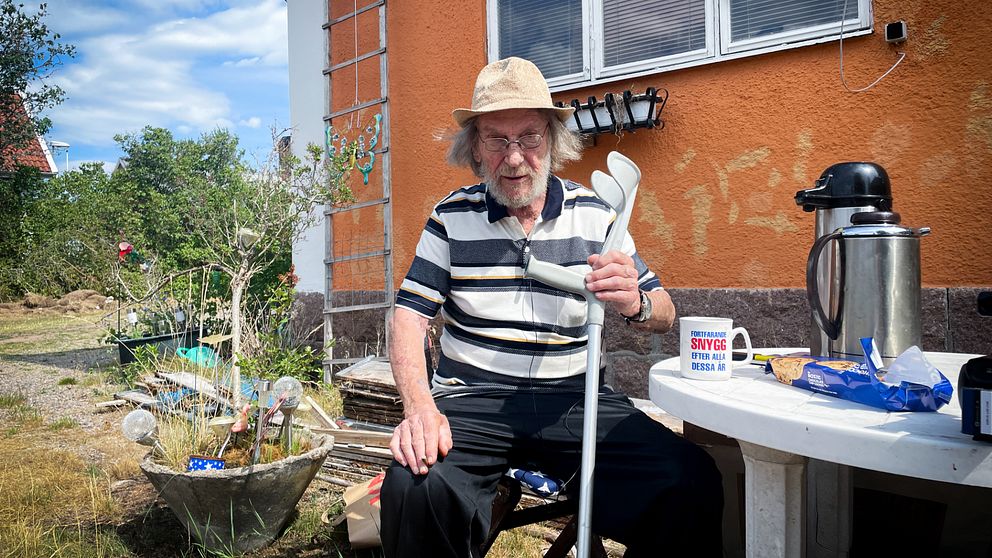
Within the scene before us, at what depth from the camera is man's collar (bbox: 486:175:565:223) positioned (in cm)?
202

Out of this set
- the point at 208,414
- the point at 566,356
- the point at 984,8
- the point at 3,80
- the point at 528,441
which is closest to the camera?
the point at 528,441

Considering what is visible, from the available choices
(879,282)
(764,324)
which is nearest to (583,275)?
(879,282)

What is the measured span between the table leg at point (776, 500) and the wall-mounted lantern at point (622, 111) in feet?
9.04

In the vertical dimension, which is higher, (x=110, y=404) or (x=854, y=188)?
(x=854, y=188)

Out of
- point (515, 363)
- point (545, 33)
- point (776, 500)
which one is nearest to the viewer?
point (776, 500)

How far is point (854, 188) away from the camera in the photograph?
61.7 inches

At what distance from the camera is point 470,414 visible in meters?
1.79

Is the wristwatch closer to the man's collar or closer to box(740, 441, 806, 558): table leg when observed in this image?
the man's collar

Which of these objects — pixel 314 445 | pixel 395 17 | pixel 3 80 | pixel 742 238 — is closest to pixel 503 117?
pixel 314 445

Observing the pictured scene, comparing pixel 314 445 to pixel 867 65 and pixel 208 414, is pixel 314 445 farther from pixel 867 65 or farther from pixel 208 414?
pixel 867 65

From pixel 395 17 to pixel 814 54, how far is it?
317 centimetres

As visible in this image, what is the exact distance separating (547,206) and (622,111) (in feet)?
6.62

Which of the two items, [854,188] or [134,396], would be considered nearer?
[854,188]

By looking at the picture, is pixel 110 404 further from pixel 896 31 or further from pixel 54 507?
pixel 896 31
